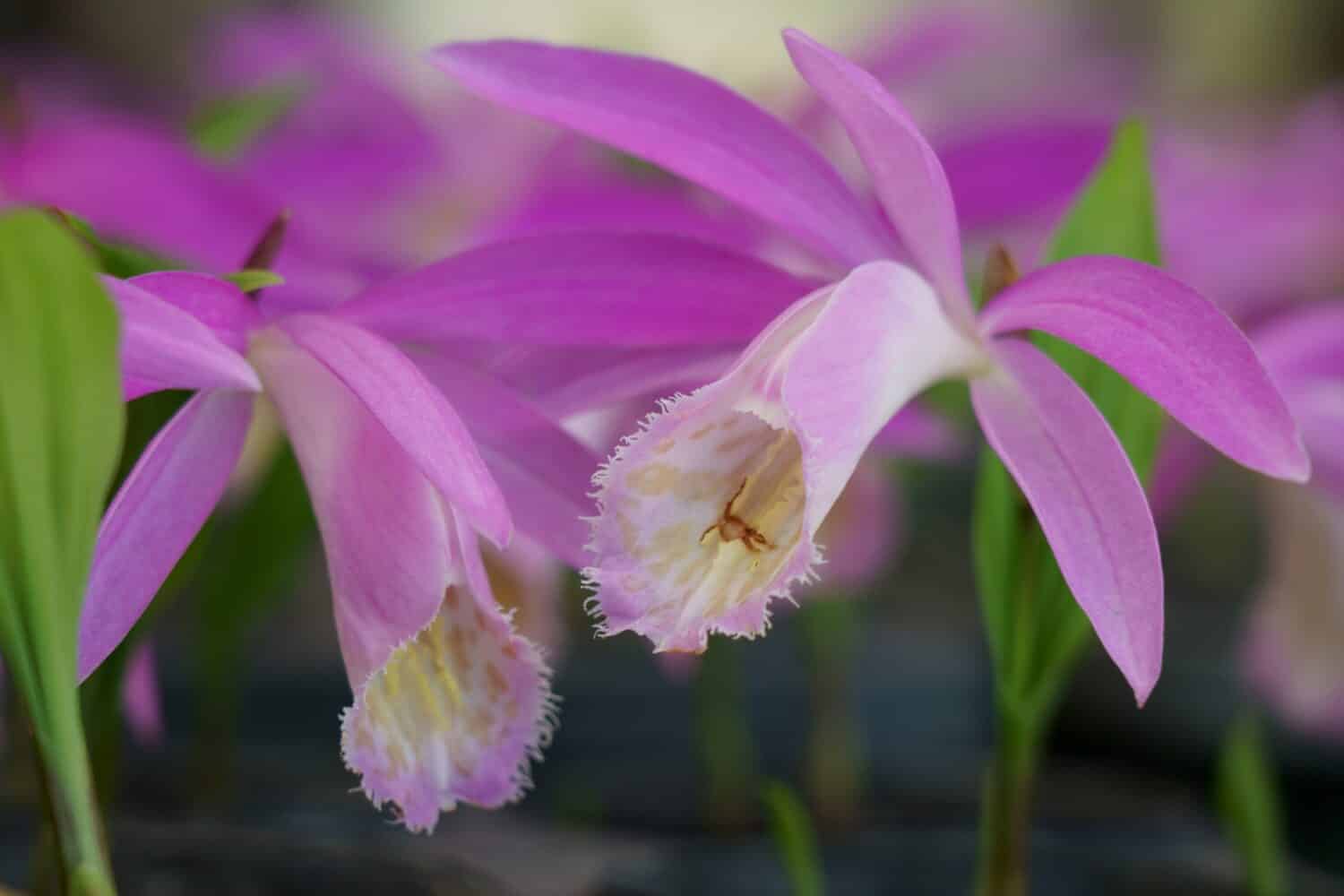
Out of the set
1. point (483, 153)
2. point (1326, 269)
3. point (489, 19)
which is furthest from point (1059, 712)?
point (489, 19)

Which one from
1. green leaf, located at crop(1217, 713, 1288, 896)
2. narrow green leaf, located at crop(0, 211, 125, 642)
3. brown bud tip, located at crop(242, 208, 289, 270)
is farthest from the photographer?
green leaf, located at crop(1217, 713, 1288, 896)

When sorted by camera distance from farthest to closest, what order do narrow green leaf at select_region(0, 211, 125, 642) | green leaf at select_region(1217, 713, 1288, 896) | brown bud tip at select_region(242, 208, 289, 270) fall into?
1. green leaf at select_region(1217, 713, 1288, 896)
2. brown bud tip at select_region(242, 208, 289, 270)
3. narrow green leaf at select_region(0, 211, 125, 642)

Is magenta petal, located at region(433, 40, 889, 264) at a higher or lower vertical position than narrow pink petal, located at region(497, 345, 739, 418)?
higher

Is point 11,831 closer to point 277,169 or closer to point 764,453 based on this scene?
point 277,169

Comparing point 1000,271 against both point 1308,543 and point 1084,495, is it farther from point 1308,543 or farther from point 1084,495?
point 1308,543

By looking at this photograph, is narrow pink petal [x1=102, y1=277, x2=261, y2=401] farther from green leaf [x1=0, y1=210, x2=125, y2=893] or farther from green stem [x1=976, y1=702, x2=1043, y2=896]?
green stem [x1=976, y1=702, x2=1043, y2=896]

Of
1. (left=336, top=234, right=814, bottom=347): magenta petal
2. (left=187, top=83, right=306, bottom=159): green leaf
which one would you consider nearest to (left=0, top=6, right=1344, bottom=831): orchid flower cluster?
(left=336, top=234, right=814, bottom=347): magenta petal

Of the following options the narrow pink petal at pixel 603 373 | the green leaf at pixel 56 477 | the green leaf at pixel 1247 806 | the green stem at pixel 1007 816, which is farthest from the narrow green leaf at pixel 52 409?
the green leaf at pixel 1247 806

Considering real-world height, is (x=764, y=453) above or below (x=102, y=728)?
above
